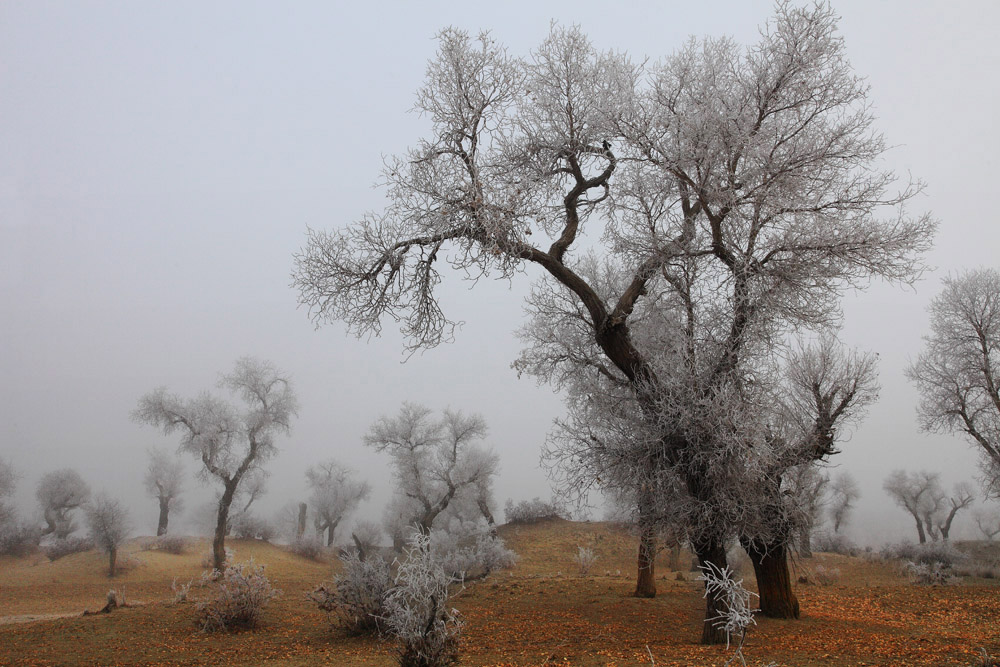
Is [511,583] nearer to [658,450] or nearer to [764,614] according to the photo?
[764,614]

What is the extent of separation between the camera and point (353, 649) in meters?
7.68

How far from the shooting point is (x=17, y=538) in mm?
28906

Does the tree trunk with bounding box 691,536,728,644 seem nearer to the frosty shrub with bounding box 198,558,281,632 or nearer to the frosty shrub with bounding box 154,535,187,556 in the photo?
the frosty shrub with bounding box 198,558,281,632

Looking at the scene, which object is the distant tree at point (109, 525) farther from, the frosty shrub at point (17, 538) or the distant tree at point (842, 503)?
the distant tree at point (842, 503)

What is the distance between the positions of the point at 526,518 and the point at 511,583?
56.9 ft

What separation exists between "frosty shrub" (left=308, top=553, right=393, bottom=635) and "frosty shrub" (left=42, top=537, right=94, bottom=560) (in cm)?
2617

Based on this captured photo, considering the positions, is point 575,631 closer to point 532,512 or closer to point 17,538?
point 532,512

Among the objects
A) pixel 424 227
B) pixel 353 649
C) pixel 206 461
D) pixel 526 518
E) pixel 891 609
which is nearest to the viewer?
pixel 353 649

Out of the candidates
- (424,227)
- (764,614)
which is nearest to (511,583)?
(764,614)

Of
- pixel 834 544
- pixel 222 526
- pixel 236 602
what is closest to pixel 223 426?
pixel 222 526

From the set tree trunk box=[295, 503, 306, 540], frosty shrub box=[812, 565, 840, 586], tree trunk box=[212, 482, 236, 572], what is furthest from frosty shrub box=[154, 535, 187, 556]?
frosty shrub box=[812, 565, 840, 586]

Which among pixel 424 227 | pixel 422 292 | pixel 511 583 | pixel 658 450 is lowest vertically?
pixel 511 583

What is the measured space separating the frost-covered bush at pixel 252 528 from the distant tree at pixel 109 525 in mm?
9346

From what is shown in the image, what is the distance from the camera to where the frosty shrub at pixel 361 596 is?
8.44 m
